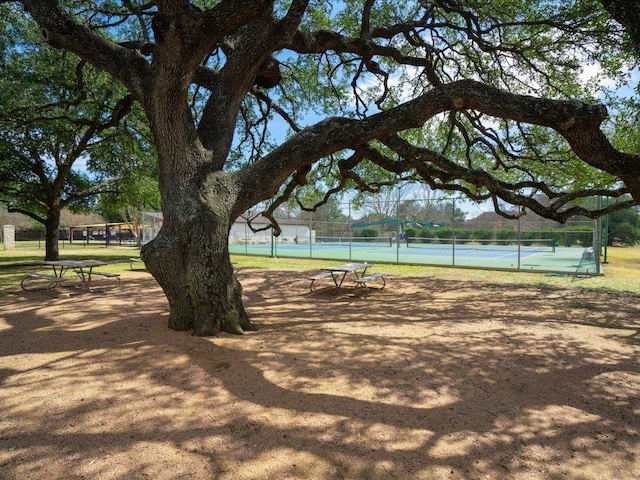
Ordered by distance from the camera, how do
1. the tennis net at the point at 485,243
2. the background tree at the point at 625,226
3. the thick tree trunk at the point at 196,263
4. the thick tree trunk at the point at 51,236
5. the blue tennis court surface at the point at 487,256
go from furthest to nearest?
the background tree at the point at 625,226, the tennis net at the point at 485,243, the thick tree trunk at the point at 51,236, the blue tennis court surface at the point at 487,256, the thick tree trunk at the point at 196,263

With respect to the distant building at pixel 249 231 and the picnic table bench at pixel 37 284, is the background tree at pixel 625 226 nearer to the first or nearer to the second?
the distant building at pixel 249 231

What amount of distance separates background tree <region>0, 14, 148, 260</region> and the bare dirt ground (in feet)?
14.6

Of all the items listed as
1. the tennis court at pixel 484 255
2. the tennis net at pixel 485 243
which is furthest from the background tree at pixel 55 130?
the tennis net at pixel 485 243

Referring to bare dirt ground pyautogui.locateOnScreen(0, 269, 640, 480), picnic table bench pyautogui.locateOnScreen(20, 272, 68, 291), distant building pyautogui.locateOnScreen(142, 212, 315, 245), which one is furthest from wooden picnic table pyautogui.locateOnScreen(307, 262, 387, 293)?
distant building pyautogui.locateOnScreen(142, 212, 315, 245)

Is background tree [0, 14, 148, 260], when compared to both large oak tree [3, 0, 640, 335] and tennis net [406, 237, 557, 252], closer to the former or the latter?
large oak tree [3, 0, 640, 335]

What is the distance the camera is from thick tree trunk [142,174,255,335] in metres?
4.70

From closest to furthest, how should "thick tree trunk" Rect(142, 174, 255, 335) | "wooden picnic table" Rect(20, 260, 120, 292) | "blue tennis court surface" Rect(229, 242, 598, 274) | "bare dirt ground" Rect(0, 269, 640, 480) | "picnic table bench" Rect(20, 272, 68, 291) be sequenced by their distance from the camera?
"bare dirt ground" Rect(0, 269, 640, 480), "thick tree trunk" Rect(142, 174, 255, 335), "wooden picnic table" Rect(20, 260, 120, 292), "picnic table bench" Rect(20, 272, 68, 291), "blue tennis court surface" Rect(229, 242, 598, 274)

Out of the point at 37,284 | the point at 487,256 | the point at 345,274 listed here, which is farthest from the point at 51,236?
the point at 487,256

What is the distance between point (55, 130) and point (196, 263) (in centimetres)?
1105

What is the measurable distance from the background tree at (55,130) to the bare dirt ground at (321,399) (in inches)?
175

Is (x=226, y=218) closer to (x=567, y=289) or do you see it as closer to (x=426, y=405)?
(x=426, y=405)

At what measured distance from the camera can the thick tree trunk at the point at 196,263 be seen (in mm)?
4703

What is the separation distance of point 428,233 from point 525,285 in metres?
11.1

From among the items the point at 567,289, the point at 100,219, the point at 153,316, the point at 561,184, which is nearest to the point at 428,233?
the point at 561,184
